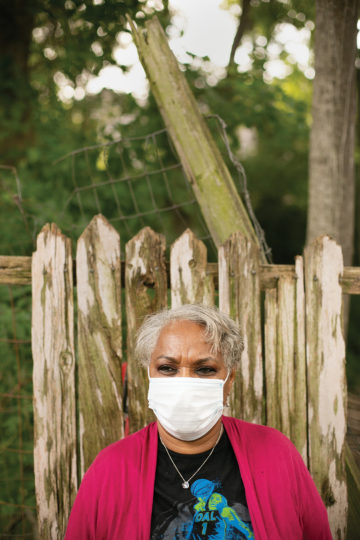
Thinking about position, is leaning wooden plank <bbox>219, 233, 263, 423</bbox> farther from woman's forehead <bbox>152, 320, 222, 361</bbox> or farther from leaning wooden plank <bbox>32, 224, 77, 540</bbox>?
leaning wooden plank <bbox>32, 224, 77, 540</bbox>

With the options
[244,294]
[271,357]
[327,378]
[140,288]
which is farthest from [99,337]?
[327,378]

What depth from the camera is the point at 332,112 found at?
3.32 m

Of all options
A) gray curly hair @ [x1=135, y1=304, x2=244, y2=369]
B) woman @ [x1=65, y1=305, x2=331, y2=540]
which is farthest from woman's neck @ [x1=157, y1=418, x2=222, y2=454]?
gray curly hair @ [x1=135, y1=304, x2=244, y2=369]

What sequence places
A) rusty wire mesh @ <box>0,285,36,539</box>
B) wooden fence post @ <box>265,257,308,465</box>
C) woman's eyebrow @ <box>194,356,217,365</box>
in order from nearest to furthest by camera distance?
woman's eyebrow @ <box>194,356,217,365</box> < wooden fence post @ <box>265,257,308,465</box> < rusty wire mesh @ <box>0,285,36,539</box>

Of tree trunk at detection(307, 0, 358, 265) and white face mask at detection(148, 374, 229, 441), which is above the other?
tree trunk at detection(307, 0, 358, 265)

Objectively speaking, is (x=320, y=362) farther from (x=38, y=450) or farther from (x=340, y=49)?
(x=340, y=49)

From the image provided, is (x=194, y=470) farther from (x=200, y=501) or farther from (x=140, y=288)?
(x=140, y=288)

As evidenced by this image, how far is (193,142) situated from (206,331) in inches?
54.4

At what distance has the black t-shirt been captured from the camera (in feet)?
6.09

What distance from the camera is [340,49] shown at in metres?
3.24

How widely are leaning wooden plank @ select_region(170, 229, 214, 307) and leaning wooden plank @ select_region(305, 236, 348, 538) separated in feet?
1.82

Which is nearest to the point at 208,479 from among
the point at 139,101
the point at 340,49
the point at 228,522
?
the point at 228,522

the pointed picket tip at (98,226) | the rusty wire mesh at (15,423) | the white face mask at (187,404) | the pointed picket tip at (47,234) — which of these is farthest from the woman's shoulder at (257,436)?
the rusty wire mesh at (15,423)

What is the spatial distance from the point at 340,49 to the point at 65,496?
325 cm
